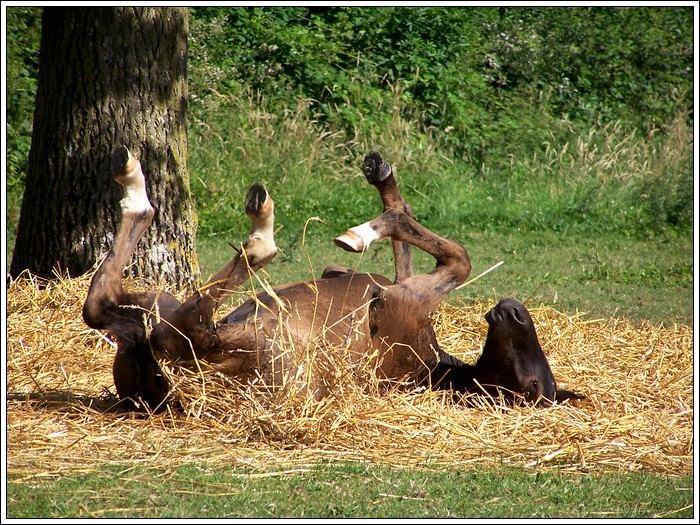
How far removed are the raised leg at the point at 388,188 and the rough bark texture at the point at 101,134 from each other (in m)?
2.25

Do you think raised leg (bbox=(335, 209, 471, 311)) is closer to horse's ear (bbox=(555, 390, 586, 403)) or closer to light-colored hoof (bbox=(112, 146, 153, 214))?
horse's ear (bbox=(555, 390, 586, 403))

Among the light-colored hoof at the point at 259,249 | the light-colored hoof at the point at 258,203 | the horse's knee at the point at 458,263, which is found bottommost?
the horse's knee at the point at 458,263

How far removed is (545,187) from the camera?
45.2 feet

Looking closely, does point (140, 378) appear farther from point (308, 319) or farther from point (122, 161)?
point (122, 161)

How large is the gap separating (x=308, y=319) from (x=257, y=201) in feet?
2.74

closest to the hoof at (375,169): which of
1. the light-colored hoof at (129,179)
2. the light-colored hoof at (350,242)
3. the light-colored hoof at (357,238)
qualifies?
the light-colored hoof at (357,238)

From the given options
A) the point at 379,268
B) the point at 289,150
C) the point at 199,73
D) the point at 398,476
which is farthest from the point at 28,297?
the point at 199,73

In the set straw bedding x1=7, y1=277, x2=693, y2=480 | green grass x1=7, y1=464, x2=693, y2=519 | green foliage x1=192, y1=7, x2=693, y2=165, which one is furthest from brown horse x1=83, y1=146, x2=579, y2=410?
green foliage x1=192, y1=7, x2=693, y2=165

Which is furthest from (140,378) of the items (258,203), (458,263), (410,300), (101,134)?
(101,134)

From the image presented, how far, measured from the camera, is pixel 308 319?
17.5ft

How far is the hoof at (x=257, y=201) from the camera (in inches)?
184

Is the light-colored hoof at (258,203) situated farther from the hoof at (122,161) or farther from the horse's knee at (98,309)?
the horse's knee at (98,309)

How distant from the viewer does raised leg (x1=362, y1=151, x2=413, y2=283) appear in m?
5.55

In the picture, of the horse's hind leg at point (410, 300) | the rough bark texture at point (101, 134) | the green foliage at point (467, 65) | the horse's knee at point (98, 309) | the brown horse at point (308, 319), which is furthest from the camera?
the green foliage at point (467, 65)
